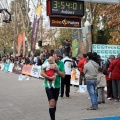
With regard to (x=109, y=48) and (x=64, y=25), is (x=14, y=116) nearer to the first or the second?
(x=64, y=25)

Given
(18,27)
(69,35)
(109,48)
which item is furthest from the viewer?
(18,27)

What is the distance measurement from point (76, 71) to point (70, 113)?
303 inches

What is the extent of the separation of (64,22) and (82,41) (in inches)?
351

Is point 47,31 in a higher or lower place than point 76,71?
higher

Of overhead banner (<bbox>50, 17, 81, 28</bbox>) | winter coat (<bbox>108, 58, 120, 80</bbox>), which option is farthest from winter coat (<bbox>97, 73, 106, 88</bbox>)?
overhead banner (<bbox>50, 17, 81, 28</bbox>)

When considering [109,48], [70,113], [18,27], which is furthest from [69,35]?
[70,113]

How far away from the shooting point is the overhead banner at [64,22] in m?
11.6

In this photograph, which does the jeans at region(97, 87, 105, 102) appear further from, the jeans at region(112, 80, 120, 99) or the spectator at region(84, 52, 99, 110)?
the spectator at region(84, 52, 99, 110)

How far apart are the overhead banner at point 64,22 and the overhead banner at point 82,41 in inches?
252

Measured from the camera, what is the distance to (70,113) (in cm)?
934

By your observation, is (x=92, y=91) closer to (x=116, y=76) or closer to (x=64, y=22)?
(x=116, y=76)

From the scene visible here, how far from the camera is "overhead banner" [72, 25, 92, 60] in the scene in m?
19.6

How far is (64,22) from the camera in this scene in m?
11.8

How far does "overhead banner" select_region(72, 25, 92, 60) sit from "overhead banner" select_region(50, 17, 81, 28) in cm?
639
